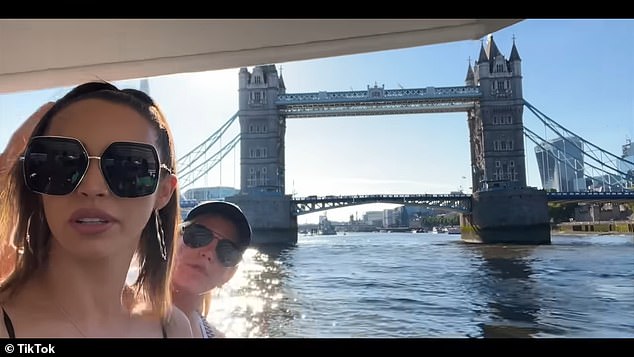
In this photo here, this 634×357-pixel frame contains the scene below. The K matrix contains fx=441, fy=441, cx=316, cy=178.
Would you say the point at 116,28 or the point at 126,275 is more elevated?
the point at 116,28

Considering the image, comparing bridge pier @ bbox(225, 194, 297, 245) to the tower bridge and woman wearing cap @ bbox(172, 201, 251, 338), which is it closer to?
the tower bridge

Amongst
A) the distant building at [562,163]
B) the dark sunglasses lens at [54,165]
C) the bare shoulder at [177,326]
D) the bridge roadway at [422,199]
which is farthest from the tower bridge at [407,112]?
the dark sunglasses lens at [54,165]

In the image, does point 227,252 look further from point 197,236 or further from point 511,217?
point 511,217

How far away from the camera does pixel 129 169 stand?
0.68m

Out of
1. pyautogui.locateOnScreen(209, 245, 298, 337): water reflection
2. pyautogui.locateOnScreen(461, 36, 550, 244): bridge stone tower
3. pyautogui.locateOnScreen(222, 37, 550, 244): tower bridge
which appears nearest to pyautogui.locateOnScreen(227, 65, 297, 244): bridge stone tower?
pyautogui.locateOnScreen(222, 37, 550, 244): tower bridge

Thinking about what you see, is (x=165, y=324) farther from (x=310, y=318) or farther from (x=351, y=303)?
(x=351, y=303)

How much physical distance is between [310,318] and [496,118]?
2450 cm

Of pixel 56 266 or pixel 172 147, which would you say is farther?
pixel 172 147

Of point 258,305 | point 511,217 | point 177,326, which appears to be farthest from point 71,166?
point 511,217

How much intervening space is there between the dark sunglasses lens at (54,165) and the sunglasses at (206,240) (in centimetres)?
36

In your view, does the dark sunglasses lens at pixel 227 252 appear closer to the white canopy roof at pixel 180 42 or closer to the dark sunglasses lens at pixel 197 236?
the dark sunglasses lens at pixel 197 236

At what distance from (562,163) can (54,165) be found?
29.0 metres

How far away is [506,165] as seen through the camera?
87.1 ft
